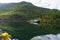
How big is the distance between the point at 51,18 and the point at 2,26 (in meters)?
1.13

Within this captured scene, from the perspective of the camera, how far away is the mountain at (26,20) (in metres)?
4.64

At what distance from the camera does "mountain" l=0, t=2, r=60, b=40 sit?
4637 millimetres

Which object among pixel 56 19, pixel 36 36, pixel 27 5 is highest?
pixel 27 5

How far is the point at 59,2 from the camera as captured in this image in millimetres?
4680

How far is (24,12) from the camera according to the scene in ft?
15.5

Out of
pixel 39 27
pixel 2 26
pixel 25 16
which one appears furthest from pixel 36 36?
pixel 2 26

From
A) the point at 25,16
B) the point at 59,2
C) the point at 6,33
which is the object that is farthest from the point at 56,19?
the point at 6,33

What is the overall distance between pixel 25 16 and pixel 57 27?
0.77 m

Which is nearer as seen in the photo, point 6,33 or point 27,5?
point 6,33

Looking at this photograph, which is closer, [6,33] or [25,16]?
[6,33]

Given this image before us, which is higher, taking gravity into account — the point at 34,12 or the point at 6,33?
the point at 34,12

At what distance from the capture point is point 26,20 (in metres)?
4.67

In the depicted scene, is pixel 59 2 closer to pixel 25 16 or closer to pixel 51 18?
pixel 51 18

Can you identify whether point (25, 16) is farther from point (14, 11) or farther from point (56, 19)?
point (56, 19)
